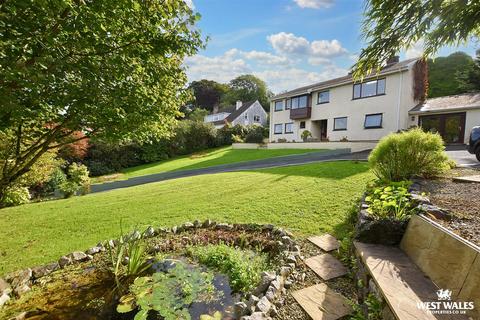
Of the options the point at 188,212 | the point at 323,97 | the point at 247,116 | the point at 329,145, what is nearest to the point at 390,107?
the point at 329,145

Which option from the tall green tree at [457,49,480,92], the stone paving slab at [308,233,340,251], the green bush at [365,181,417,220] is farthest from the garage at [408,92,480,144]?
the stone paving slab at [308,233,340,251]

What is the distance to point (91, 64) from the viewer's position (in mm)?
3221

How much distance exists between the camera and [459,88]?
2575 centimetres

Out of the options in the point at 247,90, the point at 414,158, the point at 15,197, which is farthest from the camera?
the point at 247,90

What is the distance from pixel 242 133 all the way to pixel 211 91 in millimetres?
29597

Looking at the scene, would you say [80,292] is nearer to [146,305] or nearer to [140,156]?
[146,305]

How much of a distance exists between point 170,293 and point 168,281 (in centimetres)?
21

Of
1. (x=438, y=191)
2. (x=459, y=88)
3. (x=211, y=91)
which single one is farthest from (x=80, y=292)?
(x=211, y=91)

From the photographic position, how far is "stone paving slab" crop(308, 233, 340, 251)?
404cm

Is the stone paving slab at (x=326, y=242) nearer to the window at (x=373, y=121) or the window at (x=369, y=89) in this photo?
the window at (x=373, y=121)

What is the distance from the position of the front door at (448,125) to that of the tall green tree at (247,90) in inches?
1508

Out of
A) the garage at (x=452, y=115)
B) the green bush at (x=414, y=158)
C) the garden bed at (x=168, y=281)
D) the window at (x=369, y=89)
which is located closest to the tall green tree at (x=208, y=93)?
the window at (x=369, y=89)

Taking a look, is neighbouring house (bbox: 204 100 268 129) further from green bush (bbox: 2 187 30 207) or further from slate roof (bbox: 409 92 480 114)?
green bush (bbox: 2 187 30 207)

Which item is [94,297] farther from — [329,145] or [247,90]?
[247,90]
